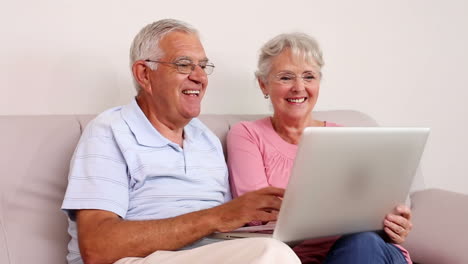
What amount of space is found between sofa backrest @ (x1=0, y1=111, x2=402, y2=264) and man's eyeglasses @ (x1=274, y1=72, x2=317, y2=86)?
701mm

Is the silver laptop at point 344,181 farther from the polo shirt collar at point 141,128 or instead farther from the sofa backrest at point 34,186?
the sofa backrest at point 34,186

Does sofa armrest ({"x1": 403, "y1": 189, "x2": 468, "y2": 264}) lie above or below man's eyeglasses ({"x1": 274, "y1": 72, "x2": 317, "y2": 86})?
below

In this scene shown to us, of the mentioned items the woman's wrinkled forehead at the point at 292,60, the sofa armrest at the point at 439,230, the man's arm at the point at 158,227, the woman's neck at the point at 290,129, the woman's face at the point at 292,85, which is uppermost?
the woman's wrinkled forehead at the point at 292,60

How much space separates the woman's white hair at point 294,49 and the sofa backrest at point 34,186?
71 cm

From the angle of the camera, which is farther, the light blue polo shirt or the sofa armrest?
the sofa armrest

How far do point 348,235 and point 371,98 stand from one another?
143cm

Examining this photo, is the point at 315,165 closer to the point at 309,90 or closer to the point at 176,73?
the point at 176,73

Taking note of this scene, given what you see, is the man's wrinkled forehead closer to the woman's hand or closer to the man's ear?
the man's ear

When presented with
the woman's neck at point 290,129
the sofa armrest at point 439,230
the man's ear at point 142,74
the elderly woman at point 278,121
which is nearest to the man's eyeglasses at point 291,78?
the elderly woman at point 278,121

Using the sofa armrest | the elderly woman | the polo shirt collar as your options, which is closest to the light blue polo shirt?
the polo shirt collar

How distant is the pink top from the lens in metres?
2.03

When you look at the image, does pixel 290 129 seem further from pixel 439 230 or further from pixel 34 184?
pixel 34 184

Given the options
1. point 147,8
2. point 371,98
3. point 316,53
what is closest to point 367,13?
point 371,98

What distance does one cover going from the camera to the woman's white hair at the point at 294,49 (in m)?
2.20
